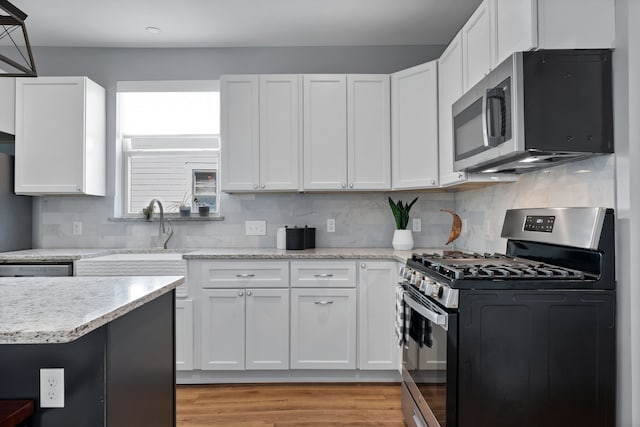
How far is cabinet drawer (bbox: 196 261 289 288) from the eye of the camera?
304cm

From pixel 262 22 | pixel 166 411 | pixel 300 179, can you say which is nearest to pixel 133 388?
pixel 166 411

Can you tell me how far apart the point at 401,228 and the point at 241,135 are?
1.45 metres

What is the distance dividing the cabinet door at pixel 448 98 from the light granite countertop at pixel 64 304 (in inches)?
74.7

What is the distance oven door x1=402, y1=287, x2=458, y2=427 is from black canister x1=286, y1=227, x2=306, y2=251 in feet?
4.14

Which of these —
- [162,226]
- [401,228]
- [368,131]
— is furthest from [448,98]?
[162,226]

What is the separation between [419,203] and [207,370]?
2112mm

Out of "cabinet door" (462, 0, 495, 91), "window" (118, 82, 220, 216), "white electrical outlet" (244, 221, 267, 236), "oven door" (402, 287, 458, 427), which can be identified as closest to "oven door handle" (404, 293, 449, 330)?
"oven door" (402, 287, 458, 427)

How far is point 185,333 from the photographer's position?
9.94ft

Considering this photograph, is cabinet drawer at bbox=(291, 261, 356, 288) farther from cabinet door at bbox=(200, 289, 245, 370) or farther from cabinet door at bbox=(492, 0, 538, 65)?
cabinet door at bbox=(492, 0, 538, 65)

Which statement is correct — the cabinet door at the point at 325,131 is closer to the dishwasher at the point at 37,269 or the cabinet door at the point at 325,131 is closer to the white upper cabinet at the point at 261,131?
the white upper cabinet at the point at 261,131

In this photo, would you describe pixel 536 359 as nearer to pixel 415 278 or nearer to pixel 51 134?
pixel 415 278

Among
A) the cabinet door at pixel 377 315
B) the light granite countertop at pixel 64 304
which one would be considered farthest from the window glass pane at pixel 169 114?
the light granite countertop at pixel 64 304

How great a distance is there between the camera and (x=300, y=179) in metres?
3.36

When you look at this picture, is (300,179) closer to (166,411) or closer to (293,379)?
(293,379)
